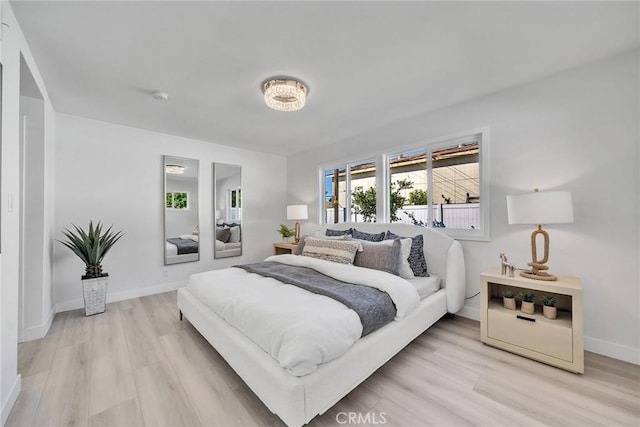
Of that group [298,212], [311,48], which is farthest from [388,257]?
[298,212]

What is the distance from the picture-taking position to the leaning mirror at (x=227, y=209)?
14.0 feet

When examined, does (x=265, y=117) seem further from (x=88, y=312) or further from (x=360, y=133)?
(x=88, y=312)

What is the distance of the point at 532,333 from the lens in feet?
6.52

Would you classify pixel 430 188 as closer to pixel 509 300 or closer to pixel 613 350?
pixel 509 300

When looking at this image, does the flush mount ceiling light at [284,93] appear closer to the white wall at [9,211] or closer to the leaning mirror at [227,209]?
the white wall at [9,211]

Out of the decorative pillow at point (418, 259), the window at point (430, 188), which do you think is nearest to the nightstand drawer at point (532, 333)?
the decorative pillow at point (418, 259)

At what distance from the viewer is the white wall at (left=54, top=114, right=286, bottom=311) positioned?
10.0 feet

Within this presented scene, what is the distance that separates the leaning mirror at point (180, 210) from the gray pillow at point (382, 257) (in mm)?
2713

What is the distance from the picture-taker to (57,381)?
1740 millimetres

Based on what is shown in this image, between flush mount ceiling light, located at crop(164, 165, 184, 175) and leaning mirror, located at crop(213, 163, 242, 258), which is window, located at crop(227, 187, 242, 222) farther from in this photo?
flush mount ceiling light, located at crop(164, 165, 184, 175)

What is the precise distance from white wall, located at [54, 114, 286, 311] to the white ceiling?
1.78 ft

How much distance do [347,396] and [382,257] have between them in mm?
1263

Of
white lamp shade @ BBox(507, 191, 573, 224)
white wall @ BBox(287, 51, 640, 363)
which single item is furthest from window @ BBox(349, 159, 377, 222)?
white lamp shade @ BBox(507, 191, 573, 224)

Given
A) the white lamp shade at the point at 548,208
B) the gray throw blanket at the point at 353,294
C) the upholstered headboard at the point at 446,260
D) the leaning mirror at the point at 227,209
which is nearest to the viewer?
the gray throw blanket at the point at 353,294
